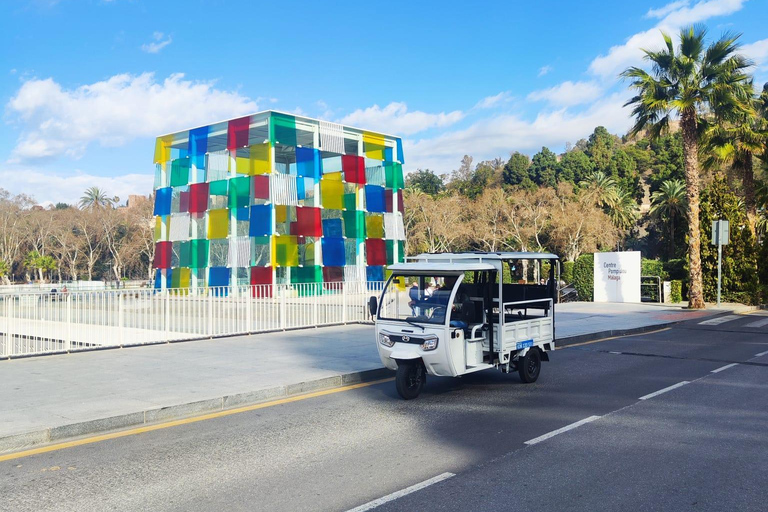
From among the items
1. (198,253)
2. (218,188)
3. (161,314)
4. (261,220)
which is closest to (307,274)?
(261,220)

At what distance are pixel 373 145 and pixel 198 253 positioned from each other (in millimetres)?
14706

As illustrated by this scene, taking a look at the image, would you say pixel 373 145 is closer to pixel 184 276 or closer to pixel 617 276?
pixel 184 276

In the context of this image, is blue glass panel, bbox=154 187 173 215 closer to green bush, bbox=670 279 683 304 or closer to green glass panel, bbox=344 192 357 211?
green glass panel, bbox=344 192 357 211

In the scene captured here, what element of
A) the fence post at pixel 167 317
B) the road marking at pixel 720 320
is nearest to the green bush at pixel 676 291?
the road marking at pixel 720 320

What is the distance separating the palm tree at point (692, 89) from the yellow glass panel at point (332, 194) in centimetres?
2136

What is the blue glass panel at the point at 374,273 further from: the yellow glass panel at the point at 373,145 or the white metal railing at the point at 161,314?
the white metal railing at the point at 161,314

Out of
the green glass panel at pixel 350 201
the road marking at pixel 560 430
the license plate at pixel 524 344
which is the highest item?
the green glass panel at pixel 350 201

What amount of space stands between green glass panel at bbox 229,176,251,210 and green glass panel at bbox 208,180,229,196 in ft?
4.34

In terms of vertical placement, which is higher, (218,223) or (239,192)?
(239,192)

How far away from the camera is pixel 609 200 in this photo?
64750mm

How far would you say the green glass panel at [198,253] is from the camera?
42.8 meters


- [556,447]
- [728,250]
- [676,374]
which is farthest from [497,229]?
[556,447]

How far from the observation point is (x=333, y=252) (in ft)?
137

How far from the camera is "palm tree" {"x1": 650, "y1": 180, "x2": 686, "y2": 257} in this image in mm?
56409
